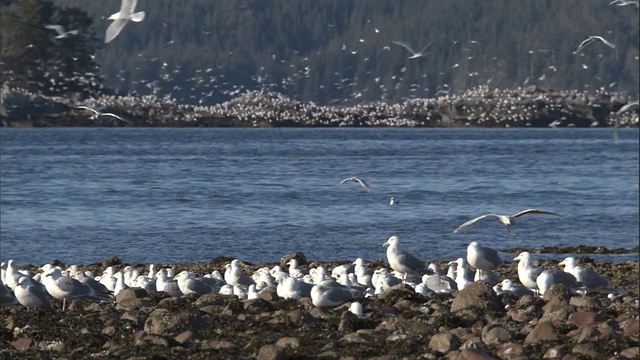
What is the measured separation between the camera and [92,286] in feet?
41.3

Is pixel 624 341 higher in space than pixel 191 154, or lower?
higher

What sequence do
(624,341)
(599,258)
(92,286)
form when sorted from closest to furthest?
(624,341) → (92,286) → (599,258)

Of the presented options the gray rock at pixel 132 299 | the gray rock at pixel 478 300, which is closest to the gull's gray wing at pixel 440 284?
the gray rock at pixel 478 300

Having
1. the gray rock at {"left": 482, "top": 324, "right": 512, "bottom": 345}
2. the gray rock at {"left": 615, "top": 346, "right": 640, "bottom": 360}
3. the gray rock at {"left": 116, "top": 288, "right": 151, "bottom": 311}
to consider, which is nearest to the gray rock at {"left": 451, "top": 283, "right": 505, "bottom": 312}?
the gray rock at {"left": 482, "top": 324, "right": 512, "bottom": 345}

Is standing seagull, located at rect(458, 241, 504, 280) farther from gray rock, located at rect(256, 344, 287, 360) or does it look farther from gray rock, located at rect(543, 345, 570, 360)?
gray rock, located at rect(256, 344, 287, 360)

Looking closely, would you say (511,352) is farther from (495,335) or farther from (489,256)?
(489,256)

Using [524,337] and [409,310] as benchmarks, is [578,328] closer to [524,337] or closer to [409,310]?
[524,337]

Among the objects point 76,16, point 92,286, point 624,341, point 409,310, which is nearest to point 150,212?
point 92,286

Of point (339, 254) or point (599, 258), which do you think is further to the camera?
point (339, 254)

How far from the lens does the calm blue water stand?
23.4 m

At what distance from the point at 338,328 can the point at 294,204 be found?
22.9 meters

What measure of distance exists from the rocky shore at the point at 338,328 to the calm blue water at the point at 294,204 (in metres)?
9.97

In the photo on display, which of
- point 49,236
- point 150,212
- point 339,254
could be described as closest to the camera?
point 339,254

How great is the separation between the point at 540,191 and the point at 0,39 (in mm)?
94905
